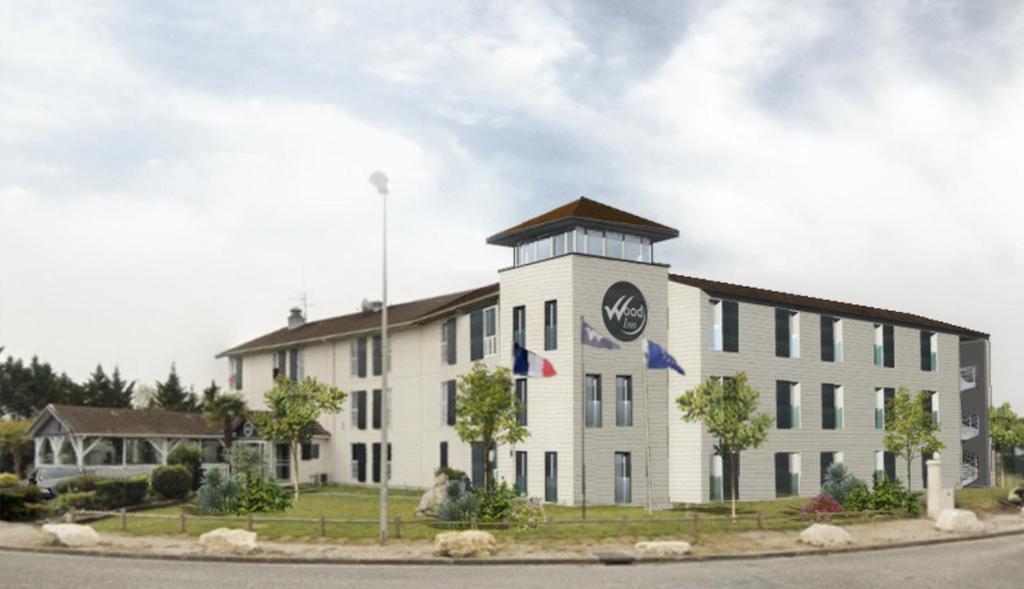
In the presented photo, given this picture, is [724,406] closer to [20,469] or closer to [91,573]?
[91,573]

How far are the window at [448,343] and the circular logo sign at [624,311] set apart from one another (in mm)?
10516

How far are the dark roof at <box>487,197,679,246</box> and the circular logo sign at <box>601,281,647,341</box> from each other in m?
2.56

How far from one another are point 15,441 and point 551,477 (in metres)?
46.3

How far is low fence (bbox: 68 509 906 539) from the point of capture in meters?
30.6

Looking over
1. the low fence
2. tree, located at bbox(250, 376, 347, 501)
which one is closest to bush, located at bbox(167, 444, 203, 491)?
tree, located at bbox(250, 376, 347, 501)

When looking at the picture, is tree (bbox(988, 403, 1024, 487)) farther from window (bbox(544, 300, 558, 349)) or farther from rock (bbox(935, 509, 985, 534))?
window (bbox(544, 300, 558, 349))

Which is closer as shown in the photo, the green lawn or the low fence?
the green lawn

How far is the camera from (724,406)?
37375 millimetres

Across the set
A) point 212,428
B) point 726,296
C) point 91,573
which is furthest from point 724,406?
point 212,428

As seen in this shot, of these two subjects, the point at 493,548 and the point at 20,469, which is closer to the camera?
the point at 493,548

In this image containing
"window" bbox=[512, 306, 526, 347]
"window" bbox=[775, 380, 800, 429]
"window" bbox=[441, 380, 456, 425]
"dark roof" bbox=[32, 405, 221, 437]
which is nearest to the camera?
"window" bbox=[512, 306, 526, 347]

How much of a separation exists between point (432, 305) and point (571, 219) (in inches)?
663

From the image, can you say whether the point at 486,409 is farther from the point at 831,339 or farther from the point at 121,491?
the point at 831,339

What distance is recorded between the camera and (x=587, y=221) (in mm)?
42688
